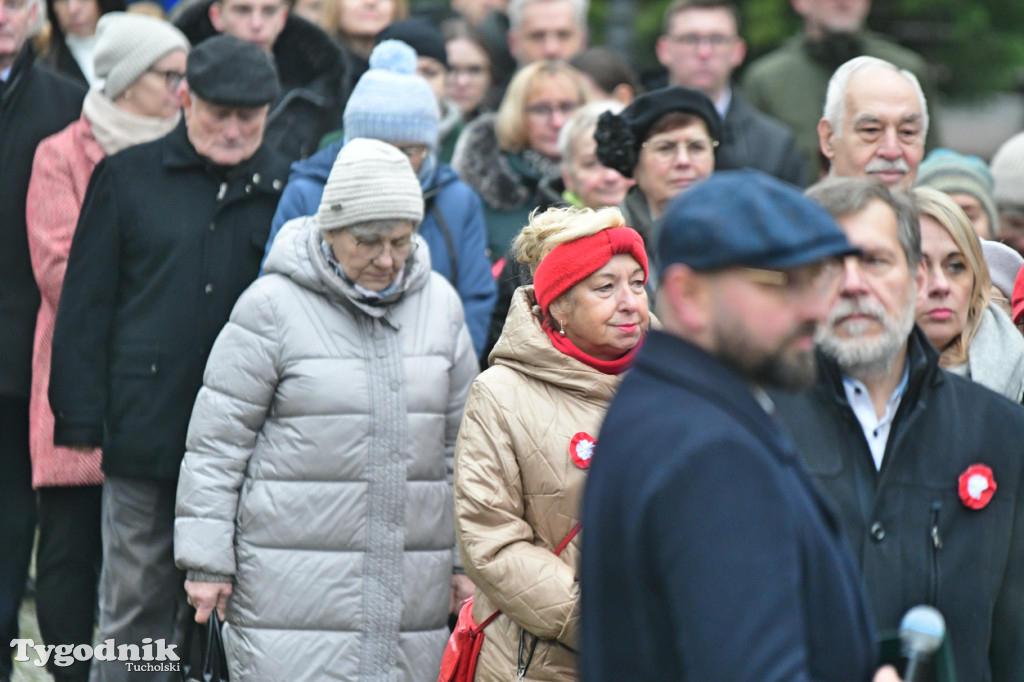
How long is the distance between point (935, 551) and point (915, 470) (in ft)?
0.65

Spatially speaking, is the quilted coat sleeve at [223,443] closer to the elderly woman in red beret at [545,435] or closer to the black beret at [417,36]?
the elderly woman in red beret at [545,435]

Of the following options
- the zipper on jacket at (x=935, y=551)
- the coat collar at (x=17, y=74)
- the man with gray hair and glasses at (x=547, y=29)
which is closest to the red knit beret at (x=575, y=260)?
the zipper on jacket at (x=935, y=551)

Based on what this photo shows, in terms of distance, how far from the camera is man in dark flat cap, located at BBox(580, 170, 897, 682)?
2.29m

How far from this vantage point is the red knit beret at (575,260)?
423 cm

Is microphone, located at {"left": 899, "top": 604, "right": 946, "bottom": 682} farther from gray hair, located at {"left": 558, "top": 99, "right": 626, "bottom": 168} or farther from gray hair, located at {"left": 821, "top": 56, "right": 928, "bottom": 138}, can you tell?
gray hair, located at {"left": 558, "top": 99, "right": 626, "bottom": 168}

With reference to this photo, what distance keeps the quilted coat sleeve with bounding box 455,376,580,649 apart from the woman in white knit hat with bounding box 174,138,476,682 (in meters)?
0.72

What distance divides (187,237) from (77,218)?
0.64 m

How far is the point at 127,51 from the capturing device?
241 inches

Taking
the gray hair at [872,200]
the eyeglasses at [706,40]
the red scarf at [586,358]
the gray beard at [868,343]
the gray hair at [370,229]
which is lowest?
the red scarf at [586,358]

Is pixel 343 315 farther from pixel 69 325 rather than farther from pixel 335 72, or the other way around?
pixel 335 72

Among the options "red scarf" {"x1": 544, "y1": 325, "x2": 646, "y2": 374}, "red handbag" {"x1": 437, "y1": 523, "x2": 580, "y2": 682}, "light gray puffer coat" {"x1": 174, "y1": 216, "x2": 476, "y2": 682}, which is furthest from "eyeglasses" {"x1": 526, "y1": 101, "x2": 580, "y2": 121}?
"red handbag" {"x1": 437, "y1": 523, "x2": 580, "y2": 682}

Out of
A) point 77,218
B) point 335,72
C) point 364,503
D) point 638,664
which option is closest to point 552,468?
point 364,503

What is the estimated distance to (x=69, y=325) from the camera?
5.43 metres

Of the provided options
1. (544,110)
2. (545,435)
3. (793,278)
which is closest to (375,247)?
(545,435)
